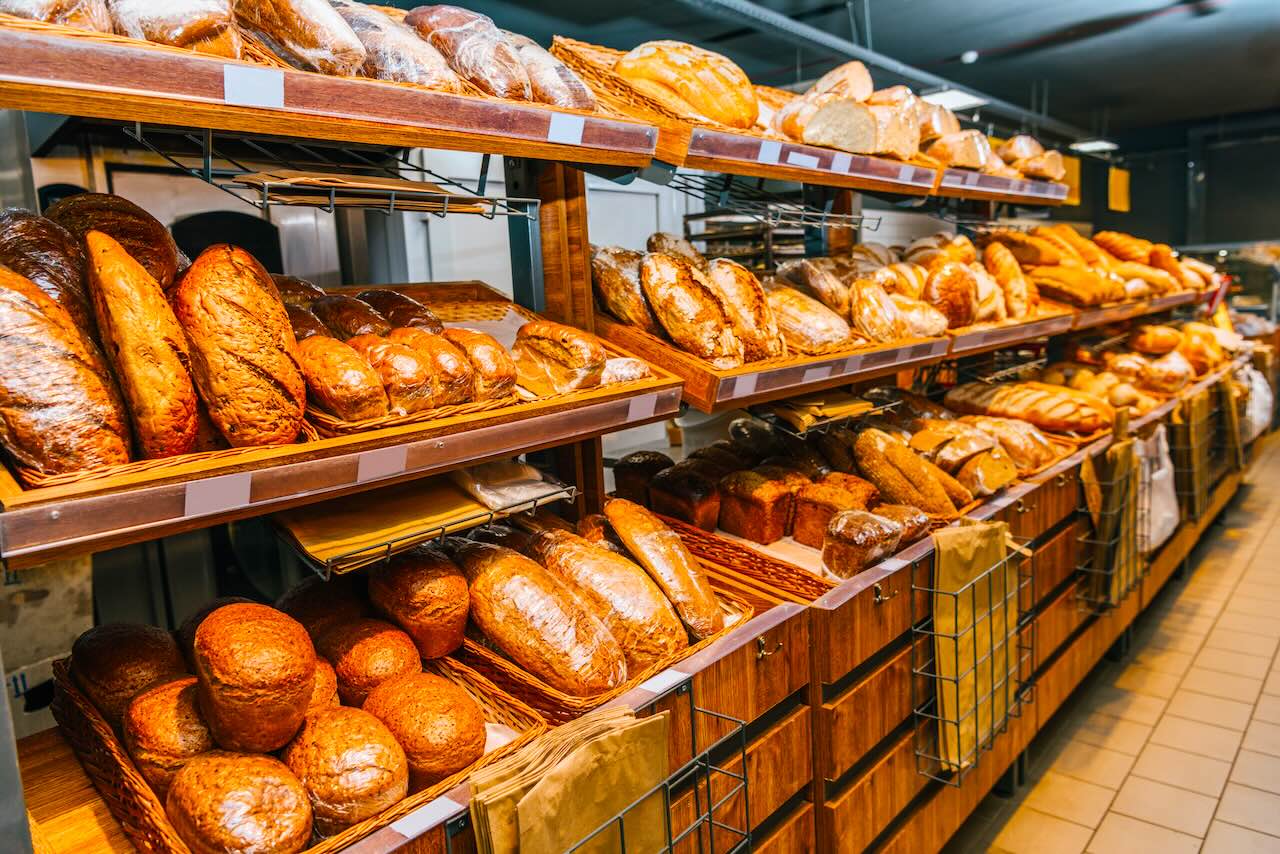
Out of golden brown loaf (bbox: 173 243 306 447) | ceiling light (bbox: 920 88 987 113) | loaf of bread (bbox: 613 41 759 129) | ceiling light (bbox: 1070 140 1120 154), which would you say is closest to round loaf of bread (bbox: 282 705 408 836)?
golden brown loaf (bbox: 173 243 306 447)

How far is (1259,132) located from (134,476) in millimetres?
12146

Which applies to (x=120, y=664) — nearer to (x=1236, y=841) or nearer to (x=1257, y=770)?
(x=1236, y=841)

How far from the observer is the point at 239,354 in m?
1.07

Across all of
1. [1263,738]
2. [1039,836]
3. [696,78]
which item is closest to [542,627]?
[696,78]

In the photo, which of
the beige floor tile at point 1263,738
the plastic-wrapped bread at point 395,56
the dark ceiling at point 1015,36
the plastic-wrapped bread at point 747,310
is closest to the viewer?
the plastic-wrapped bread at point 395,56

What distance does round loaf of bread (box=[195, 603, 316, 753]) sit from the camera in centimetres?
104

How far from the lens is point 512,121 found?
1.34 metres

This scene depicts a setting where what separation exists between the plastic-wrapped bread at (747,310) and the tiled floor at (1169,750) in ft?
5.44

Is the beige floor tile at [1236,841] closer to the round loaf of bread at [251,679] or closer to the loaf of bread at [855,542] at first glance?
the loaf of bread at [855,542]

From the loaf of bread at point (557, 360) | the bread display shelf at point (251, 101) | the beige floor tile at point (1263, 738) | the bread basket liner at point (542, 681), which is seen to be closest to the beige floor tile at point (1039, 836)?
the beige floor tile at point (1263, 738)

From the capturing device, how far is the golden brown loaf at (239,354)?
1.06 metres

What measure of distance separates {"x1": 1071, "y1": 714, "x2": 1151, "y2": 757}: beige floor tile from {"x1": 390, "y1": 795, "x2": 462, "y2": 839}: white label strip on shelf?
9.03ft

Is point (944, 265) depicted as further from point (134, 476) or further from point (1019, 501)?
point (134, 476)

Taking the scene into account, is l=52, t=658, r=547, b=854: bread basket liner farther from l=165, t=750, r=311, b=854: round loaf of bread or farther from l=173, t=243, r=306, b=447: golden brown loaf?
l=173, t=243, r=306, b=447: golden brown loaf
